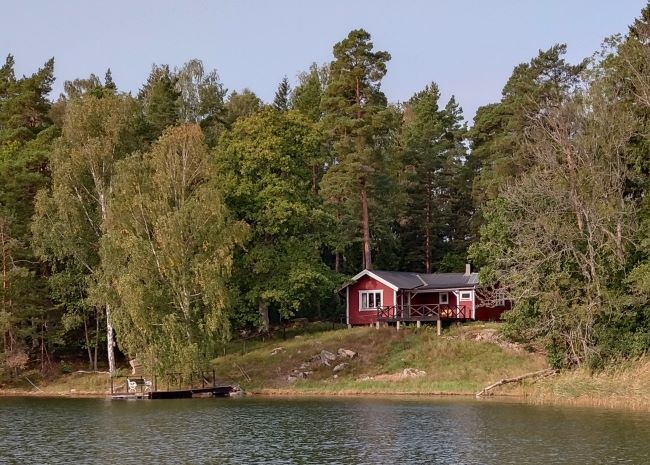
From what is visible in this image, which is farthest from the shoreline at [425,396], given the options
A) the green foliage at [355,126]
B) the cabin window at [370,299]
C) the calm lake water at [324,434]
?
the green foliage at [355,126]

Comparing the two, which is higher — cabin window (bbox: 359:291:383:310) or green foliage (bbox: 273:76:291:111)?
green foliage (bbox: 273:76:291:111)

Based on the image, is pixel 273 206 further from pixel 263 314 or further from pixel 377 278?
pixel 377 278

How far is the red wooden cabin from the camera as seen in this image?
59.7 m

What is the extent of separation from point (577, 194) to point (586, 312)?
673 cm

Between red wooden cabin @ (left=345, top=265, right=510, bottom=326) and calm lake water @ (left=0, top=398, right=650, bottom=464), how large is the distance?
738 inches

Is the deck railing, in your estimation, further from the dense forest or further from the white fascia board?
the dense forest

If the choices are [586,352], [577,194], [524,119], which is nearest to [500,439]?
[586,352]

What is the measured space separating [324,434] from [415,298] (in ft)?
112

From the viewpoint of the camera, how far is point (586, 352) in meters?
42.9

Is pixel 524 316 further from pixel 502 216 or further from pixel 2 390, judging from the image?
pixel 2 390

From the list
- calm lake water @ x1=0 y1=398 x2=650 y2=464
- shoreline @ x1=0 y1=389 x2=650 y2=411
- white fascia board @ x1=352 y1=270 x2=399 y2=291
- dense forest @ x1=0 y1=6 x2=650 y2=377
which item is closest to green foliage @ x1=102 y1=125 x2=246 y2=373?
dense forest @ x1=0 y1=6 x2=650 y2=377

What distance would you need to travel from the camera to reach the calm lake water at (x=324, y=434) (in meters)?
24.9

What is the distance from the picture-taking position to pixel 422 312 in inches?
2429

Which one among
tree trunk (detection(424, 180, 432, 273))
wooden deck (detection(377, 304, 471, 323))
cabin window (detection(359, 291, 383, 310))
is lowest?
wooden deck (detection(377, 304, 471, 323))
